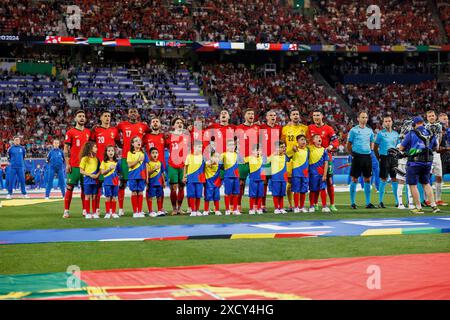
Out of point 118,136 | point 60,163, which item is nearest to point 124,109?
point 60,163

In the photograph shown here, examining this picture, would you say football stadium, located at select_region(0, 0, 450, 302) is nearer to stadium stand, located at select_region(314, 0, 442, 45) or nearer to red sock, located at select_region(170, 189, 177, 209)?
red sock, located at select_region(170, 189, 177, 209)

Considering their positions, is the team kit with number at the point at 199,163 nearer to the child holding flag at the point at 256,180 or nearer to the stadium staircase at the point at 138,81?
the child holding flag at the point at 256,180

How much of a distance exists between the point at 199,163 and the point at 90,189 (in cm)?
222

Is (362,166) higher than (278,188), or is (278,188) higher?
(362,166)

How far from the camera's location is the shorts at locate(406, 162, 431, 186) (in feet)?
39.1

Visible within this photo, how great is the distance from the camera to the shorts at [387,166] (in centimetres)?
1382

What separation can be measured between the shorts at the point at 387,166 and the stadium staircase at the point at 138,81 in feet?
83.4

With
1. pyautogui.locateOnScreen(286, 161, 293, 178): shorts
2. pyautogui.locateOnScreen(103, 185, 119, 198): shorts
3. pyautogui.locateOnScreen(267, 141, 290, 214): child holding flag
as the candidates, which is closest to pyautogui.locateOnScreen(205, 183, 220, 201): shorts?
pyautogui.locateOnScreen(267, 141, 290, 214): child holding flag

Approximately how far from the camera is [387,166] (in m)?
13.9

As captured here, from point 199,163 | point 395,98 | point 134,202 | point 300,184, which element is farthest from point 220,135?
point 395,98

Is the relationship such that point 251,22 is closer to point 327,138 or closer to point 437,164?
point 437,164

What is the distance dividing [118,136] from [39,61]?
29046mm

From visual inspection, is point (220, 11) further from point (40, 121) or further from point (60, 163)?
→ point (60, 163)

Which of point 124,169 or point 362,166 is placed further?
point 362,166
